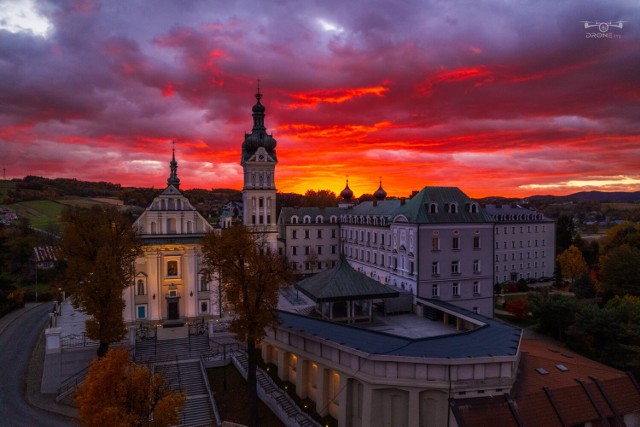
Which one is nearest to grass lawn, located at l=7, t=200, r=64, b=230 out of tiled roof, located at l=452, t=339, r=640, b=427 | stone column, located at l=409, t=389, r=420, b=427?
stone column, located at l=409, t=389, r=420, b=427

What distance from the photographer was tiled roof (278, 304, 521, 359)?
960 inches

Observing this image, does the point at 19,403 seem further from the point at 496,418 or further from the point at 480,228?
the point at 480,228

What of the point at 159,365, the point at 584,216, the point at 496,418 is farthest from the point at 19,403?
the point at 584,216

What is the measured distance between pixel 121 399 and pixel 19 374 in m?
20.9

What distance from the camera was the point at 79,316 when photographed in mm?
41531

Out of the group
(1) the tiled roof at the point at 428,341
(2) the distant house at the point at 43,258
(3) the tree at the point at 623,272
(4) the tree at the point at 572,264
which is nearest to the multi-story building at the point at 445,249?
(1) the tiled roof at the point at 428,341

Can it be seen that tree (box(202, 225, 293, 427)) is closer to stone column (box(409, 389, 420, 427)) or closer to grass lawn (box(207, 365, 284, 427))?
grass lawn (box(207, 365, 284, 427))

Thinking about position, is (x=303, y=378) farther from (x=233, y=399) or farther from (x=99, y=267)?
(x=99, y=267)

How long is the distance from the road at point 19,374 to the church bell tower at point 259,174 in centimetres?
2804

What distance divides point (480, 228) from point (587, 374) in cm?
2113

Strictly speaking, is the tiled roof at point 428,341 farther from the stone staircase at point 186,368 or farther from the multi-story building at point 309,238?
the multi-story building at point 309,238

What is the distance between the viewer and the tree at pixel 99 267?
101 feet

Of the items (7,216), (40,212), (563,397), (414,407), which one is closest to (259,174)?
(414,407)

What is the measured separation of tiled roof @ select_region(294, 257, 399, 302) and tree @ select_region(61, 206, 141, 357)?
49.6 ft
